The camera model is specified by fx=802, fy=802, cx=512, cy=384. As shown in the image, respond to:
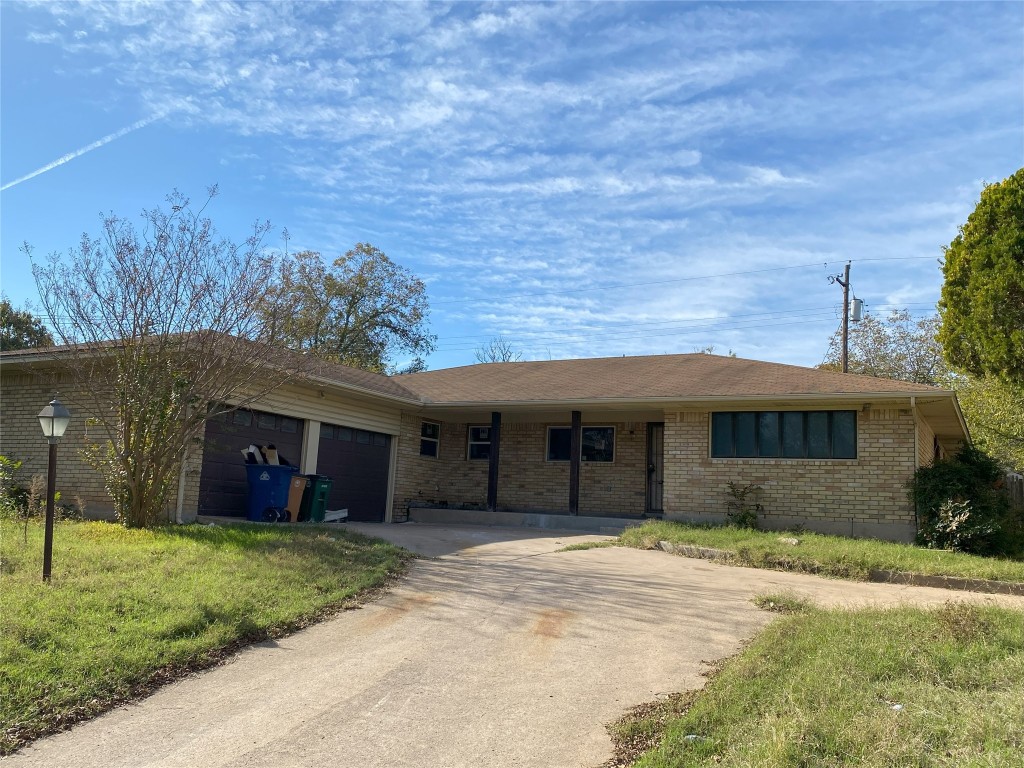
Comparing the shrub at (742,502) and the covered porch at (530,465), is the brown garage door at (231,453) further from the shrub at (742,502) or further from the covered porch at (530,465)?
the shrub at (742,502)

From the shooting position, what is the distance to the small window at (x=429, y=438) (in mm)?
19797

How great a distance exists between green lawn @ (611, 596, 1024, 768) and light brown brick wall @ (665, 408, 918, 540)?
814 centimetres

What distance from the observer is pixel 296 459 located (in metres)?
15.5

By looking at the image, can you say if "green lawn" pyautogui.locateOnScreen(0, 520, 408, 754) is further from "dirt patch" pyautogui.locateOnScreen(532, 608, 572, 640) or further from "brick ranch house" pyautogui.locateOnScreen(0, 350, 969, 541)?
"brick ranch house" pyautogui.locateOnScreen(0, 350, 969, 541)

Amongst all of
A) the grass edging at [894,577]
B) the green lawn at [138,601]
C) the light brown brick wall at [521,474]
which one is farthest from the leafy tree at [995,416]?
the green lawn at [138,601]

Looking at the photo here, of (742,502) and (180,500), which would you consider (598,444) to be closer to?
(742,502)

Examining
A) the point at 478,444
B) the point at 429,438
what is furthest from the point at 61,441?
the point at 478,444

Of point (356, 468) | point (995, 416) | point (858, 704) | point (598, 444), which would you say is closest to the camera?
point (858, 704)

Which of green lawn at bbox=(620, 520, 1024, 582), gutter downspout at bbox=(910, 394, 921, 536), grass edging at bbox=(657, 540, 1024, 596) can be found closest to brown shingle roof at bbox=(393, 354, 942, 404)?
gutter downspout at bbox=(910, 394, 921, 536)

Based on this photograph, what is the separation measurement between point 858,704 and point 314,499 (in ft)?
36.7

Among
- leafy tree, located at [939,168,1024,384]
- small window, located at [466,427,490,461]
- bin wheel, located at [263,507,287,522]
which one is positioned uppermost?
leafy tree, located at [939,168,1024,384]

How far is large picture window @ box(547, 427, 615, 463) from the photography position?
18875 mm

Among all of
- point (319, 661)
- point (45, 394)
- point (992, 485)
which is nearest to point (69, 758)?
point (319, 661)

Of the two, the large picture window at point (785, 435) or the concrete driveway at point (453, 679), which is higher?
the large picture window at point (785, 435)
